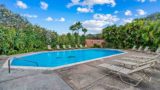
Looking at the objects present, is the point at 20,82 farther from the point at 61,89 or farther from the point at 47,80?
the point at 61,89

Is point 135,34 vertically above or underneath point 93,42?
above

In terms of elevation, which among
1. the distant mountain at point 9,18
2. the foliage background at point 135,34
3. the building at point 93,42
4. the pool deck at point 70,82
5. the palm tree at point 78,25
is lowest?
the pool deck at point 70,82

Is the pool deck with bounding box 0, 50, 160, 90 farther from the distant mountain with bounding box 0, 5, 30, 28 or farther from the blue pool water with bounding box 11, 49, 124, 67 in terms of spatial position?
the distant mountain with bounding box 0, 5, 30, 28

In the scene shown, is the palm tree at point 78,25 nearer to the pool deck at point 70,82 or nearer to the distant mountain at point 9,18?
the distant mountain at point 9,18

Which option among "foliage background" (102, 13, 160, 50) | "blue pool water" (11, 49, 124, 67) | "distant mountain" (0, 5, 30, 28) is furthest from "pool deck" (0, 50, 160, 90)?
"distant mountain" (0, 5, 30, 28)

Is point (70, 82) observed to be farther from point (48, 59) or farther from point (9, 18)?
point (9, 18)

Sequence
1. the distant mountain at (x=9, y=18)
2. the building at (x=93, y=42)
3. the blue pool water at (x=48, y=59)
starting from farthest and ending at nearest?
the distant mountain at (x=9, y=18), the building at (x=93, y=42), the blue pool water at (x=48, y=59)

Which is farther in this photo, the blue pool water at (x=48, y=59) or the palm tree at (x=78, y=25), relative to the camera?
the palm tree at (x=78, y=25)

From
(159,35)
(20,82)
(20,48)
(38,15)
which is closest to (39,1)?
(38,15)

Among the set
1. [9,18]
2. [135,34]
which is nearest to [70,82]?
[135,34]

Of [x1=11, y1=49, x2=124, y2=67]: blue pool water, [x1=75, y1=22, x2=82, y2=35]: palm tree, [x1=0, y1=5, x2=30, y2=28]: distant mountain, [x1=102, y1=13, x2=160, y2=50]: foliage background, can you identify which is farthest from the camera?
[x1=75, y1=22, x2=82, y2=35]: palm tree

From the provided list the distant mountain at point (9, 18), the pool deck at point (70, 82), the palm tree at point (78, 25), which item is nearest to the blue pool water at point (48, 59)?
the pool deck at point (70, 82)

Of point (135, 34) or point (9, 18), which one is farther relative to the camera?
point (9, 18)

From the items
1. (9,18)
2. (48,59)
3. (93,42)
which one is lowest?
(48,59)
